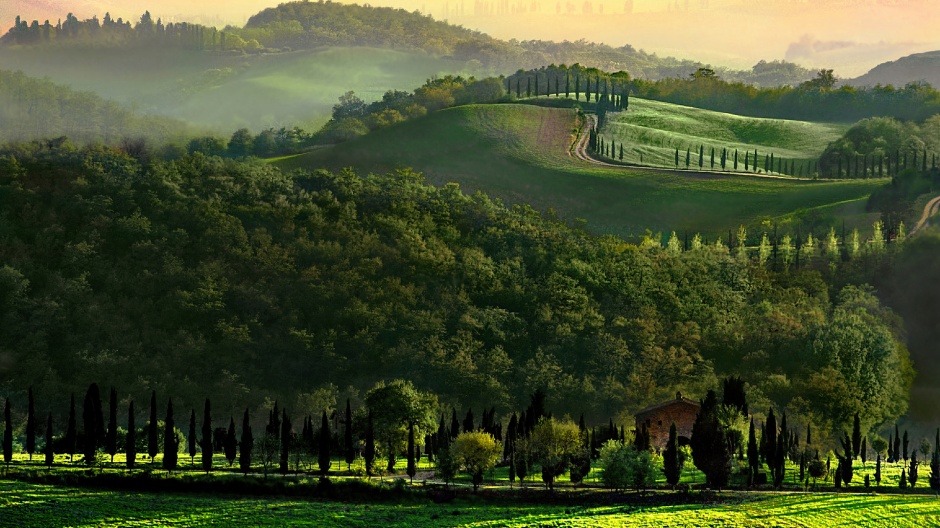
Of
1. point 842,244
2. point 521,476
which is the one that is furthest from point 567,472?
point 842,244

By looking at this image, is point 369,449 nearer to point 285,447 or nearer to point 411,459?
point 411,459

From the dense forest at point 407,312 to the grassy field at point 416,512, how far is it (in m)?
48.1

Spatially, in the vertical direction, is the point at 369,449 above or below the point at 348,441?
below

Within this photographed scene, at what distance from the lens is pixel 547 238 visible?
647 feet

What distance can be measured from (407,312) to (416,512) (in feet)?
260

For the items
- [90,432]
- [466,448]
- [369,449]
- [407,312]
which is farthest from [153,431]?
[407,312]

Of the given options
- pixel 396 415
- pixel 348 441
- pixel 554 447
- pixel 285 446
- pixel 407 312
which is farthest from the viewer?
pixel 407 312

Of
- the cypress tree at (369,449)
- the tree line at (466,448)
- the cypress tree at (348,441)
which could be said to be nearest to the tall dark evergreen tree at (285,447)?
the tree line at (466,448)

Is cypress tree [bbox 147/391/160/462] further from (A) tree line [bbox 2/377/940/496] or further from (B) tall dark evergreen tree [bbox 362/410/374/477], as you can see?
(B) tall dark evergreen tree [bbox 362/410/374/477]

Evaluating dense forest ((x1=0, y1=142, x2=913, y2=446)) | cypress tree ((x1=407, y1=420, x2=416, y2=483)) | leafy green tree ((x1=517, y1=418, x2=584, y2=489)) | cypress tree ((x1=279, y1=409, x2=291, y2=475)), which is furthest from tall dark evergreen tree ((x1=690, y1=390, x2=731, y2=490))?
dense forest ((x1=0, y1=142, x2=913, y2=446))

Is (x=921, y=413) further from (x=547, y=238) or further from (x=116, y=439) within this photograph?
(x=116, y=439)

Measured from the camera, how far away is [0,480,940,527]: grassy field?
9106 cm

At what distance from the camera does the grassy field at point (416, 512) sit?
9106cm

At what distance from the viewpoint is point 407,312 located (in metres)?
173
